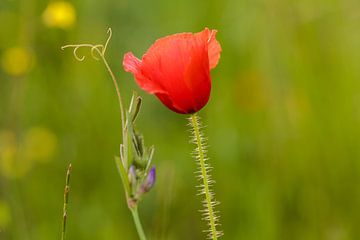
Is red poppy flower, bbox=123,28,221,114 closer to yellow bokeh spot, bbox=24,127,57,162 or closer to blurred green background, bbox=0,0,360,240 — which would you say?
blurred green background, bbox=0,0,360,240

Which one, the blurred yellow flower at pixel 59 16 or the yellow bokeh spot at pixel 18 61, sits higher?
the blurred yellow flower at pixel 59 16

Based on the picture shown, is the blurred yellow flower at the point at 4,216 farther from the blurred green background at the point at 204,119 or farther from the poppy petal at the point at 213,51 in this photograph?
the poppy petal at the point at 213,51

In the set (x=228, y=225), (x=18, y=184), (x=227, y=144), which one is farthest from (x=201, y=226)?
(x=18, y=184)

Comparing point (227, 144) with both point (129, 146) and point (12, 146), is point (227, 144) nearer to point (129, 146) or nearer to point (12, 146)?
point (12, 146)

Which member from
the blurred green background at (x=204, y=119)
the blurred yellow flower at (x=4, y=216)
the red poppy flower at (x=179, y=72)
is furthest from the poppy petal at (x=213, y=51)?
the blurred yellow flower at (x=4, y=216)

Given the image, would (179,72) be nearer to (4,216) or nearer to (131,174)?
(131,174)

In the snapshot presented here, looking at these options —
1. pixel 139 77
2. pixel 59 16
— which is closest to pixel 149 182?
pixel 139 77

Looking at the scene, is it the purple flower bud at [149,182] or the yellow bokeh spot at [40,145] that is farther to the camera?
the yellow bokeh spot at [40,145]

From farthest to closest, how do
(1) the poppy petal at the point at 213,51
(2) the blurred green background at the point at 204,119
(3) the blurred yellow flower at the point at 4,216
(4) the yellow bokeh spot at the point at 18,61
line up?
(4) the yellow bokeh spot at the point at 18,61 < (2) the blurred green background at the point at 204,119 < (3) the blurred yellow flower at the point at 4,216 < (1) the poppy petal at the point at 213,51
